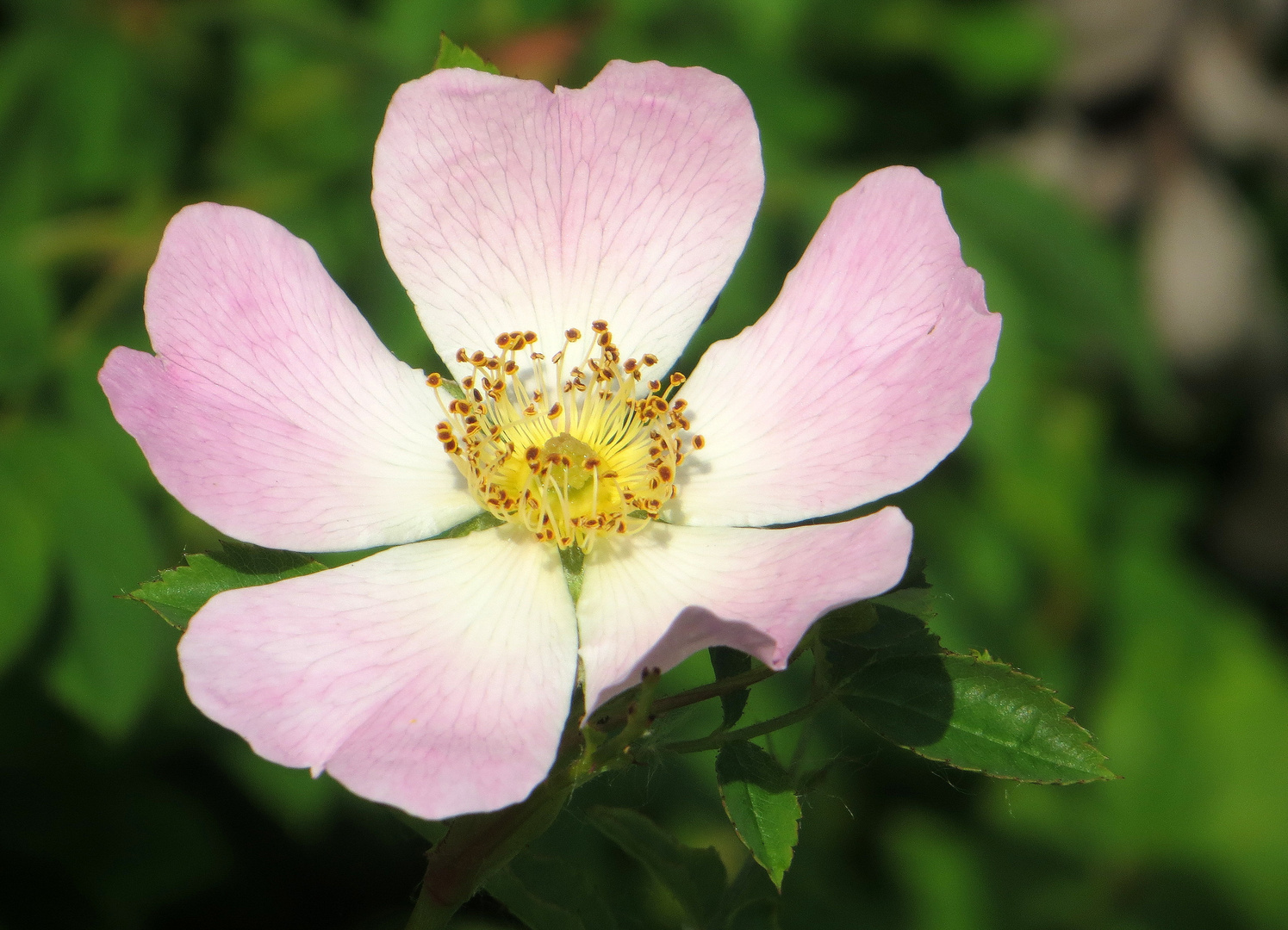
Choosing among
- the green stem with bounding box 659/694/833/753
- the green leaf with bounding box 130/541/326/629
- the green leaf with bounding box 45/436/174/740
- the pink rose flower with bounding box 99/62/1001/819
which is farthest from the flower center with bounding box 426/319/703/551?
the green leaf with bounding box 45/436/174/740

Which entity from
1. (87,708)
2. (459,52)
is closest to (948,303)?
(459,52)

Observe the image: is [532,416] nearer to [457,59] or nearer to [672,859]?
[457,59]

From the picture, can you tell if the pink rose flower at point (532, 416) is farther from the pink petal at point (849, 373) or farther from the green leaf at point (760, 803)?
the green leaf at point (760, 803)

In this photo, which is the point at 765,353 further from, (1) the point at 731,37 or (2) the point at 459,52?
(1) the point at 731,37

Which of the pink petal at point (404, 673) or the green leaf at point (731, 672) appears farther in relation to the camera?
the green leaf at point (731, 672)

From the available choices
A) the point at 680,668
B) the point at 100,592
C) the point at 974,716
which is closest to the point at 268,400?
the point at 100,592

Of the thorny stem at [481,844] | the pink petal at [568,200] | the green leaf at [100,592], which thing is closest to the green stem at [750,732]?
the thorny stem at [481,844]
